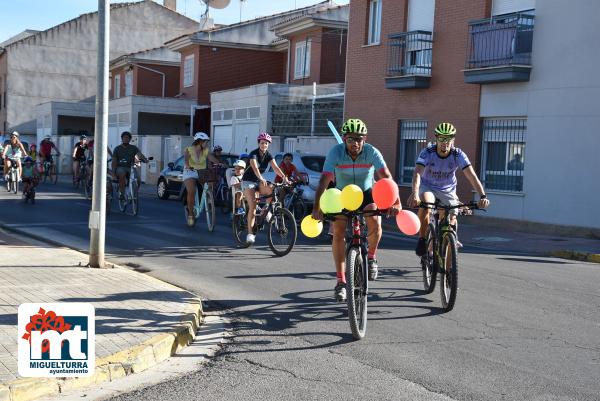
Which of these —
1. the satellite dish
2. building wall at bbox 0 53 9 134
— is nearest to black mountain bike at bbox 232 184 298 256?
the satellite dish

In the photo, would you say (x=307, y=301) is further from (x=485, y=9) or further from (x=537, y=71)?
(x=485, y=9)

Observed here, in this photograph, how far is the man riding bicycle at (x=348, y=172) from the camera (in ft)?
25.1

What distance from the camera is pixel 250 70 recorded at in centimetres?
4231

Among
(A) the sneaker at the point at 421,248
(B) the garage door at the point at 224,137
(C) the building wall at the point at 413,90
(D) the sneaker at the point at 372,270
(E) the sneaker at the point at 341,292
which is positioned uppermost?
(C) the building wall at the point at 413,90

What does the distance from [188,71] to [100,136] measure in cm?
3417

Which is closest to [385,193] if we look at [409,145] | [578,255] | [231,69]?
[578,255]

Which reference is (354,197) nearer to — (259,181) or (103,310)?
(103,310)

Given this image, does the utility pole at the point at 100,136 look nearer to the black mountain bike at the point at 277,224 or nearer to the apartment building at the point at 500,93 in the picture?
the black mountain bike at the point at 277,224

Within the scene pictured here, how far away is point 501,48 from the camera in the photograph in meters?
20.6

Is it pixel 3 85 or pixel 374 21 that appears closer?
pixel 374 21

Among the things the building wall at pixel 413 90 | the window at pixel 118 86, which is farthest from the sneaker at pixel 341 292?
the window at pixel 118 86

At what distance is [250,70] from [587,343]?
1431 inches

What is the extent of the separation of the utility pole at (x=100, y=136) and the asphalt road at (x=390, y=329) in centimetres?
85

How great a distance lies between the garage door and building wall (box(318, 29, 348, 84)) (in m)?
4.47
